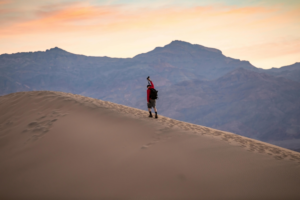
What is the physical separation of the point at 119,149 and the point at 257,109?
166803 millimetres

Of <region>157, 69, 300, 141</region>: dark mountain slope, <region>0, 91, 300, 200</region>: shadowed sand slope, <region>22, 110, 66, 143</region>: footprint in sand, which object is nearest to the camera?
<region>0, 91, 300, 200</region>: shadowed sand slope

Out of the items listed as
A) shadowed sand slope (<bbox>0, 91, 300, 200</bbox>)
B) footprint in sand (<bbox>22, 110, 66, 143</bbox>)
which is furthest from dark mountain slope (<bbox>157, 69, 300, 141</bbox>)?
footprint in sand (<bbox>22, 110, 66, 143</bbox>)

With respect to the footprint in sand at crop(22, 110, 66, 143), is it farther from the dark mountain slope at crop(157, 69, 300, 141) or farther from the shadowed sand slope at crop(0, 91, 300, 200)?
the dark mountain slope at crop(157, 69, 300, 141)

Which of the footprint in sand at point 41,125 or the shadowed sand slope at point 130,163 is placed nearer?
the shadowed sand slope at point 130,163

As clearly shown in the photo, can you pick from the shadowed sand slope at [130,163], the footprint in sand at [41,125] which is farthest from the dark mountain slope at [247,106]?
the footprint in sand at [41,125]

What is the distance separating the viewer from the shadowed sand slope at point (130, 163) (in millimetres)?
6184

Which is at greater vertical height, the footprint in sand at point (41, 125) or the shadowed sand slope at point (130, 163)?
the footprint in sand at point (41, 125)

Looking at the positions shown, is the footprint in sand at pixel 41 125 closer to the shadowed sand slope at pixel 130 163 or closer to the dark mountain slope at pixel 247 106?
the shadowed sand slope at pixel 130 163

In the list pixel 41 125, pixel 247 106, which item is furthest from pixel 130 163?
pixel 247 106

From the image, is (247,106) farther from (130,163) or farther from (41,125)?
(130,163)

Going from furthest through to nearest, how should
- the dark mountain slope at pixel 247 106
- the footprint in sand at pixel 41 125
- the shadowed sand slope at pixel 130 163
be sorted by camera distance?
1. the dark mountain slope at pixel 247 106
2. the footprint in sand at pixel 41 125
3. the shadowed sand slope at pixel 130 163

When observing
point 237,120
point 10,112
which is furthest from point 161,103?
point 10,112

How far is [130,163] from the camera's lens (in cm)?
731

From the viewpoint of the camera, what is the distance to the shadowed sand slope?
6.18 m
